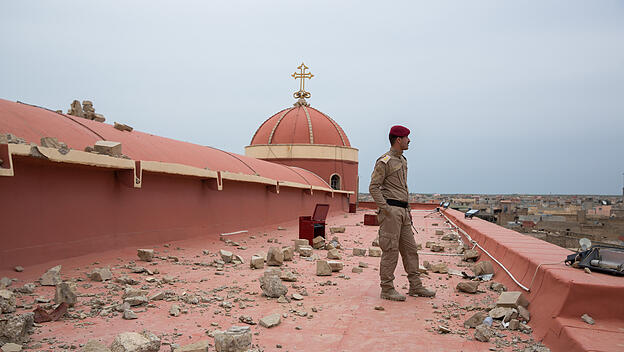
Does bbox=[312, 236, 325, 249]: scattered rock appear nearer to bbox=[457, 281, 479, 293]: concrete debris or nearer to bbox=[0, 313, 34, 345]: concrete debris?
bbox=[457, 281, 479, 293]: concrete debris

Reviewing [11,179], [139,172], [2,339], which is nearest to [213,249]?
[139,172]

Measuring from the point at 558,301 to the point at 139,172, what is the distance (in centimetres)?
680

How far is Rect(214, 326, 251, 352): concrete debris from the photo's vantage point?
3389 mm

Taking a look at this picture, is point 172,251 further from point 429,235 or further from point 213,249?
point 429,235

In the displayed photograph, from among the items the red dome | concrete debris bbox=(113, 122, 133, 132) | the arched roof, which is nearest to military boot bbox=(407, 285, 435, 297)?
the arched roof

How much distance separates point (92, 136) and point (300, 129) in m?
18.5

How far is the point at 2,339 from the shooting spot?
3434mm

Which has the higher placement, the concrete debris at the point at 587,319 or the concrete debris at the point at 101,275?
the concrete debris at the point at 587,319

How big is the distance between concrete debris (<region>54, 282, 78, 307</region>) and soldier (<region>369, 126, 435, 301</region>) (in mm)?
3408

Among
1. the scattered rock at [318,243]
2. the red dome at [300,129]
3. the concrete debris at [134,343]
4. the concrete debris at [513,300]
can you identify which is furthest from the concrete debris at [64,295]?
Answer: the red dome at [300,129]

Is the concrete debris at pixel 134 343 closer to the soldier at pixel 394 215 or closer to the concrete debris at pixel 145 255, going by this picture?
the soldier at pixel 394 215

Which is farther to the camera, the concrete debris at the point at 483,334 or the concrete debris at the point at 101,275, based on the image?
the concrete debris at the point at 101,275

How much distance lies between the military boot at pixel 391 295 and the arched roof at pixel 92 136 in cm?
560

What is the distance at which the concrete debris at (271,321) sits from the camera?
415cm
